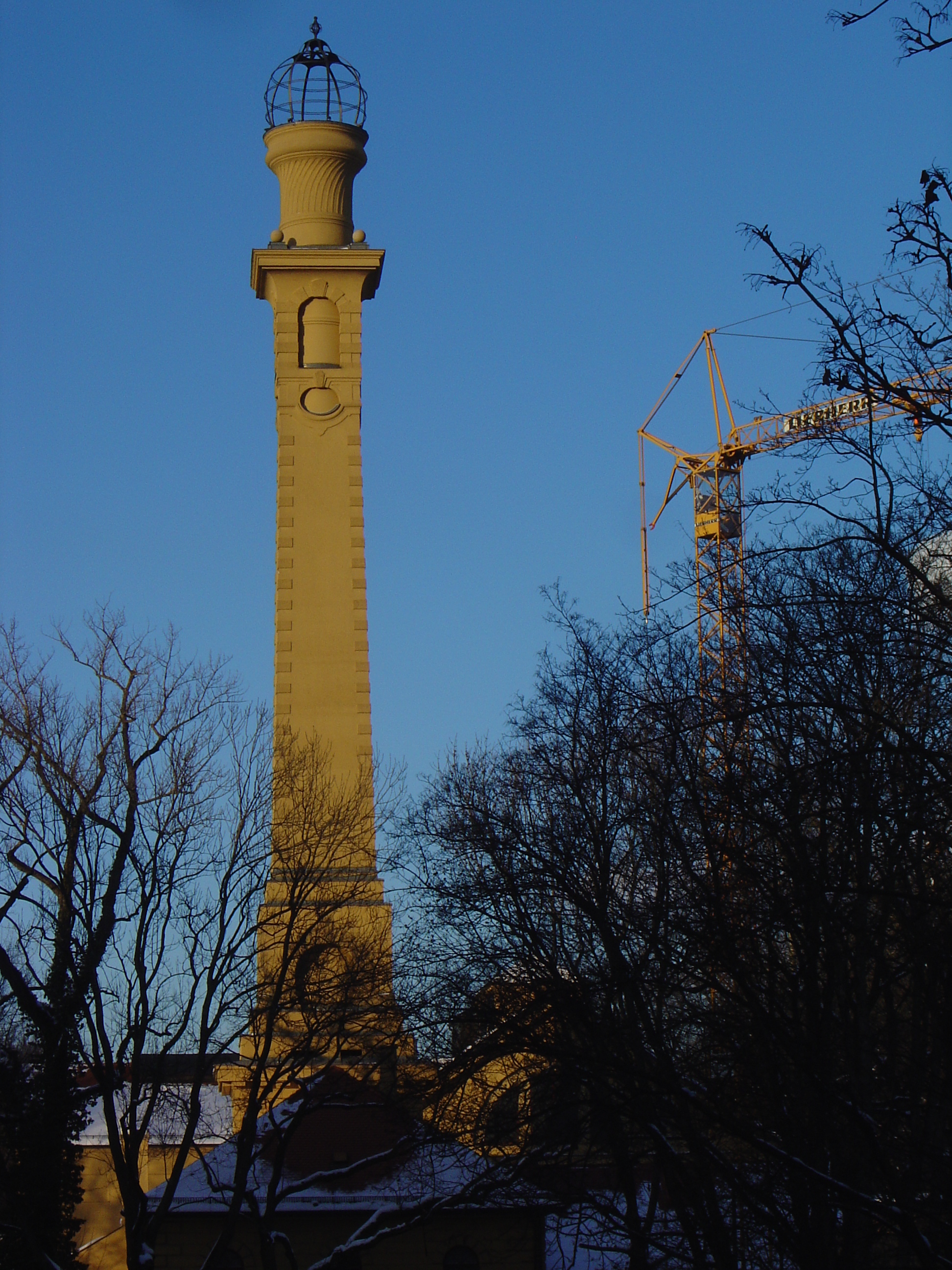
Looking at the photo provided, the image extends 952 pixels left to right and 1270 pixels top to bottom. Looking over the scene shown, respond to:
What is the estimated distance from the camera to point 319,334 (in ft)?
107

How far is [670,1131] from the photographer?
60.3 ft

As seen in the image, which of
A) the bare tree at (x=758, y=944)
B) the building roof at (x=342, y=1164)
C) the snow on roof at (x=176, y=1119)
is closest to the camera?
the bare tree at (x=758, y=944)

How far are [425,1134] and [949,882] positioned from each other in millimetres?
9207

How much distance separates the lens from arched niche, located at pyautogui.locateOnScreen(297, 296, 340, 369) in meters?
32.4

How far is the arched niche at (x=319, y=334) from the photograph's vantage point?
3244 cm

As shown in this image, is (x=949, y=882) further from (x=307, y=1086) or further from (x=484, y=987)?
(x=307, y=1086)

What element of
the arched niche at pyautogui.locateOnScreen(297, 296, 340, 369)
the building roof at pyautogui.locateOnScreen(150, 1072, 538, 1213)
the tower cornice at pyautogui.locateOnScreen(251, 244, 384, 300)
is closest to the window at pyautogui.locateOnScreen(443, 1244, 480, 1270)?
the building roof at pyautogui.locateOnScreen(150, 1072, 538, 1213)

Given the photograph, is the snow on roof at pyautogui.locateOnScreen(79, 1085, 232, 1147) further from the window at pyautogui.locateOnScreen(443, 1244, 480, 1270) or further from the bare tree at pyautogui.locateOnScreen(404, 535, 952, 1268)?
the bare tree at pyautogui.locateOnScreen(404, 535, 952, 1268)

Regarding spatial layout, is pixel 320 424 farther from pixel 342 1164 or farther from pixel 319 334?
pixel 342 1164

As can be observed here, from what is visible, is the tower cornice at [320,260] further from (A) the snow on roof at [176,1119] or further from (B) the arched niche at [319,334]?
(A) the snow on roof at [176,1119]

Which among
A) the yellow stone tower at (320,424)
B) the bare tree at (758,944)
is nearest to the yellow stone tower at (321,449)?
the yellow stone tower at (320,424)

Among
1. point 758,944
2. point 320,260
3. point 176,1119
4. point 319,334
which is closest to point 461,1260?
point 176,1119

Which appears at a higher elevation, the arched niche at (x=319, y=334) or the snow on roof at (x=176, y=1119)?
the arched niche at (x=319, y=334)

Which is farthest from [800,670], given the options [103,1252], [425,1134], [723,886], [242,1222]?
[103,1252]
